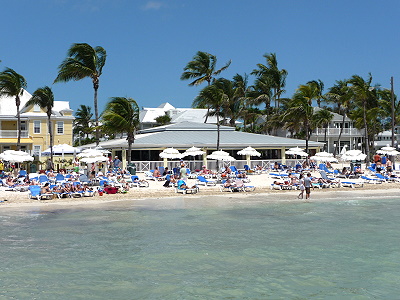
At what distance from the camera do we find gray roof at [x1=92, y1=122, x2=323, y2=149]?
36250 mm

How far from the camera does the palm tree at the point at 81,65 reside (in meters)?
39.5

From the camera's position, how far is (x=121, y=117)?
33500 millimetres

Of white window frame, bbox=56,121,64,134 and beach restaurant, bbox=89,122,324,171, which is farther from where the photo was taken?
white window frame, bbox=56,121,64,134

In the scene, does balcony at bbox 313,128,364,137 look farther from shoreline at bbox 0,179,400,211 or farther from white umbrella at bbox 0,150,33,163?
white umbrella at bbox 0,150,33,163

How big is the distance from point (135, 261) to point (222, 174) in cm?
1754

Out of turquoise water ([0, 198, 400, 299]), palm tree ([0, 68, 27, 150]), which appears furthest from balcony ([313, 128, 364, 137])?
turquoise water ([0, 198, 400, 299])

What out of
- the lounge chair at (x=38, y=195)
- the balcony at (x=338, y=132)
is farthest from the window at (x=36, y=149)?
the balcony at (x=338, y=132)

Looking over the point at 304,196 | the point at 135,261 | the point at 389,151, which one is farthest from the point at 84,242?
the point at 389,151

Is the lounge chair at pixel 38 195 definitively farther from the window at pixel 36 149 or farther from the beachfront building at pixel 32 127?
the window at pixel 36 149

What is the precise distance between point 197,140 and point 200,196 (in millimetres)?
14828

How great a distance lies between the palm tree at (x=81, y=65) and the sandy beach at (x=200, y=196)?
1616 centimetres

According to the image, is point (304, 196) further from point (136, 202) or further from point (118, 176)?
point (118, 176)

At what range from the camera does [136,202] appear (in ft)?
72.6

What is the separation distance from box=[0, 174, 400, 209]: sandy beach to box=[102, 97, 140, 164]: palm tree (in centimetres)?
717
